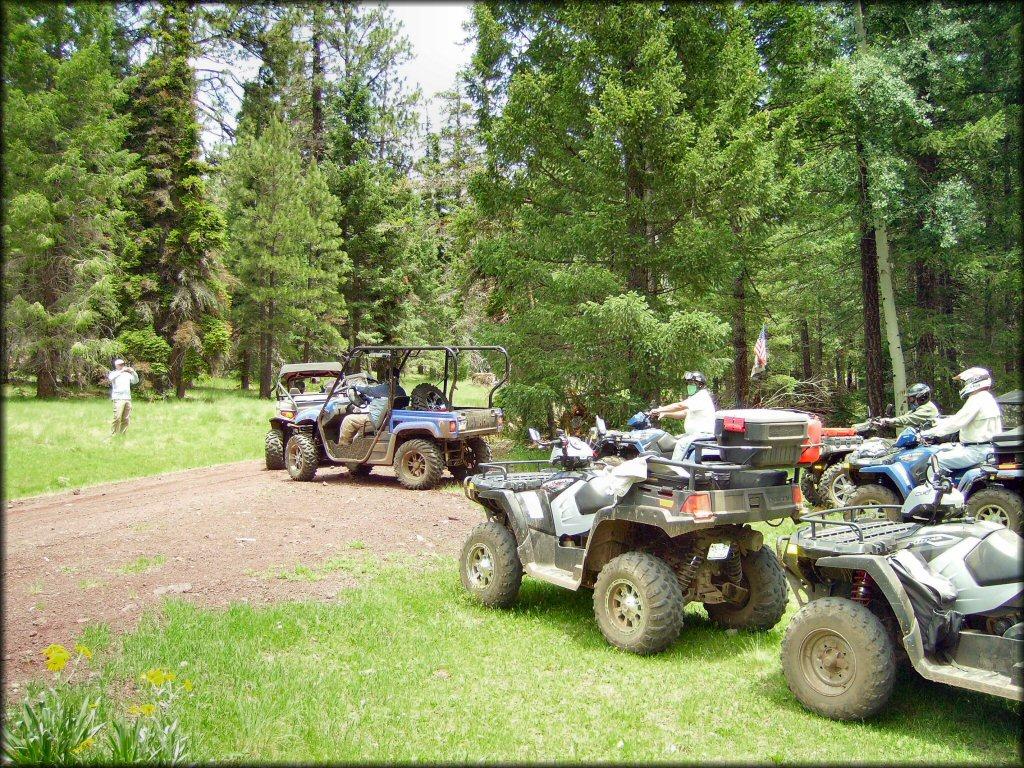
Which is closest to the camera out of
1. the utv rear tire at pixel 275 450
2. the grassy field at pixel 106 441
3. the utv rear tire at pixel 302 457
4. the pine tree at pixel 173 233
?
the utv rear tire at pixel 302 457

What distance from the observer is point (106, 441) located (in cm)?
1675

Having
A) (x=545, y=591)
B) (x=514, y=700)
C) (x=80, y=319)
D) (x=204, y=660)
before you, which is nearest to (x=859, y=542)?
(x=514, y=700)

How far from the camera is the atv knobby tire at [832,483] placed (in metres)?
10.7

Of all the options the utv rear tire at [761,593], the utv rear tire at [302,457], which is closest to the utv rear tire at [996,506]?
the utv rear tire at [761,593]

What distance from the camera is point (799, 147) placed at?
54.4 ft

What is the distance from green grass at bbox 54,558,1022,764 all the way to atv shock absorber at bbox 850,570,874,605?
2.05 ft

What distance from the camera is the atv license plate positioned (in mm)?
5233

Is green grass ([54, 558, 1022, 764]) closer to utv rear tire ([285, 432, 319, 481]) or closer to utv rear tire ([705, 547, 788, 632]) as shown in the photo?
utv rear tire ([705, 547, 788, 632])

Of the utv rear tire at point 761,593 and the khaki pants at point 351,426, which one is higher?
the khaki pants at point 351,426

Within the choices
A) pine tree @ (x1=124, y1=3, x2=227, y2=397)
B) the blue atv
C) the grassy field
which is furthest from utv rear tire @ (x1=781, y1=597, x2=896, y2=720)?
pine tree @ (x1=124, y1=3, x2=227, y2=397)

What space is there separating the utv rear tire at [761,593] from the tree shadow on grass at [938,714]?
90 cm

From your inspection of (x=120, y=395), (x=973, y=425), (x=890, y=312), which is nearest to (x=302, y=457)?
(x=120, y=395)

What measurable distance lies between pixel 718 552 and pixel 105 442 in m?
15.7

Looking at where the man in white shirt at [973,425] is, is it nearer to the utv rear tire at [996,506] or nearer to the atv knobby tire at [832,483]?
the utv rear tire at [996,506]
